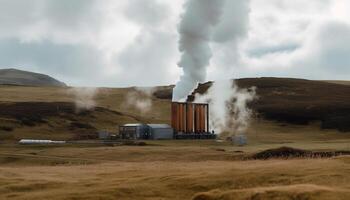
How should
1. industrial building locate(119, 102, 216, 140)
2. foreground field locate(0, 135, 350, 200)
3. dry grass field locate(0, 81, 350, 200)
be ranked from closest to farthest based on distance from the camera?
1. foreground field locate(0, 135, 350, 200)
2. dry grass field locate(0, 81, 350, 200)
3. industrial building locate(119, 102, 216, 140)

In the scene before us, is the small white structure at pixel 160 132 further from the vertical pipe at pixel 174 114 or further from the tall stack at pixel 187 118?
the vertical pipe at pixel 174 114

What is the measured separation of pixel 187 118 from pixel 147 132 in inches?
461

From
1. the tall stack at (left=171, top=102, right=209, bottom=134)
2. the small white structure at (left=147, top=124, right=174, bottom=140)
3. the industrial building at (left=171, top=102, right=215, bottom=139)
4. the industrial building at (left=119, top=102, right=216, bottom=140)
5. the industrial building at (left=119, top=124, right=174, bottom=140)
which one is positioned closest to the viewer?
the small white structure at (left=147, top=124, right=174, bottom=140)

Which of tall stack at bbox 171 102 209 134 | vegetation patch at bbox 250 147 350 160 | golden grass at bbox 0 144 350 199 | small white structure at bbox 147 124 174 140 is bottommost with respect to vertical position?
golden grass at bbox 0 144 350 199

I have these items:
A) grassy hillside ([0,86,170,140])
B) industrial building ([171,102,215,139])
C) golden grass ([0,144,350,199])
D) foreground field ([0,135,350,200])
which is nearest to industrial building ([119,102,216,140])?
industrial building ([171,102,215,139])

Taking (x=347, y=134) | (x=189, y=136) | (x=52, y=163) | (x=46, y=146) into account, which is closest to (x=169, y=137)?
(x=189, y=136)

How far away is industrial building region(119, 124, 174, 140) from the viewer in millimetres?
139875

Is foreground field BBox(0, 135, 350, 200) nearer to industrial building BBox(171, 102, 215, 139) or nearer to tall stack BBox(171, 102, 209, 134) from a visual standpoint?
industrial building BBox(171, 102, 215, 139)

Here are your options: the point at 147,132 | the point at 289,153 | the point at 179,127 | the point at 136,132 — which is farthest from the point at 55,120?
the point at 289,153

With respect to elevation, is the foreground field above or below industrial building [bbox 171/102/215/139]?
below

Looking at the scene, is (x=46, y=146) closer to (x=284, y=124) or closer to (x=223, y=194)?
(x=223, y=194)

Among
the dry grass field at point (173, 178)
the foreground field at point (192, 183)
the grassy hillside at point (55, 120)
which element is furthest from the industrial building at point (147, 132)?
the foreground field at point (192, 183)

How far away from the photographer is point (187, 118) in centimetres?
14825

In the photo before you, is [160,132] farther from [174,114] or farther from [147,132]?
[174,114]
